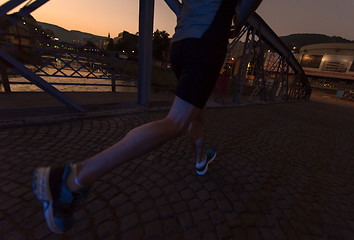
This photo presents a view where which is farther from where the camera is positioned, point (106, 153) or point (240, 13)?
point (240, 13)

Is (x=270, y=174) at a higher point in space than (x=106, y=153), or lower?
lower

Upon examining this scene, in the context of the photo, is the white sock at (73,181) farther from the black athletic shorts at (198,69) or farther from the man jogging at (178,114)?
the black athletic shorts at (198,69)

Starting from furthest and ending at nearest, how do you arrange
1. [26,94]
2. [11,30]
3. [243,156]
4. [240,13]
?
[26,94] < [11,30] < [243,156] < [240,13]

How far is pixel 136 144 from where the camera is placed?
946 mm

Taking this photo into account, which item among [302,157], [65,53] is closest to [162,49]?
[65,53]

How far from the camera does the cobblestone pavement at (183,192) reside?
1.21 metres

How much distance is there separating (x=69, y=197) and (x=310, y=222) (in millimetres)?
1918

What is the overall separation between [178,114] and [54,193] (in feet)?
2.77

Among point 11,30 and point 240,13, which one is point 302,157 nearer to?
point 240,13

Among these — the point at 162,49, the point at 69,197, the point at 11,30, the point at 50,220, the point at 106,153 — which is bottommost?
the point at 50,220

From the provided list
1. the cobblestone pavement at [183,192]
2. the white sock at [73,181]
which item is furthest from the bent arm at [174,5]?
the white sock at [73,181]

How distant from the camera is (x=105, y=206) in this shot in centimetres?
134

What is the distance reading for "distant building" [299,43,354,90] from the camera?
3644cm

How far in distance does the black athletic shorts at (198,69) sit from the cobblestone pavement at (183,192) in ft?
3.17
